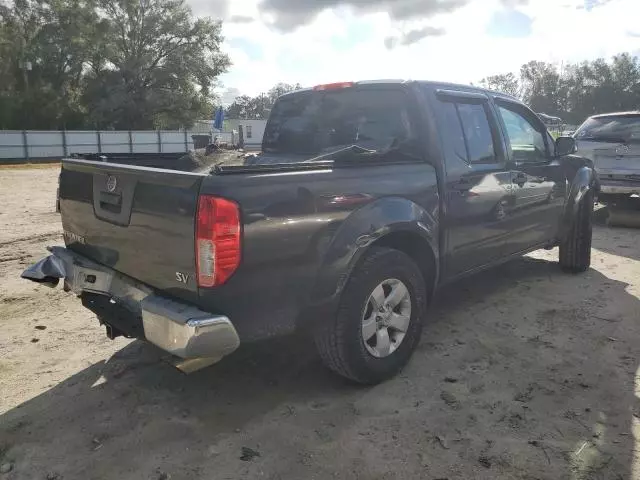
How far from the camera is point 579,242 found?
18.9 feet

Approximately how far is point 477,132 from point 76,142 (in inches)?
1189

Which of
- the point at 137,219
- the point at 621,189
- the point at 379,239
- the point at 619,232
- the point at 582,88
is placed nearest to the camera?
the point at 137,219

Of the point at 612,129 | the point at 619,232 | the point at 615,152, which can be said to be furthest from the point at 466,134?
the point at 612,129

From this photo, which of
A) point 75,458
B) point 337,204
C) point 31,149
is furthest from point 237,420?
point 31,149

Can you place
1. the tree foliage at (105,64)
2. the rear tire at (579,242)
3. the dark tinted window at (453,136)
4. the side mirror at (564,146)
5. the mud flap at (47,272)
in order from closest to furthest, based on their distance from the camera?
1. the mud flap at (47,272)
2. the dark tinted window at (453,136)
3. the side mirror at (564,146)
4. the rear tire at (579,242)
5. the tree foliage at (105,64)

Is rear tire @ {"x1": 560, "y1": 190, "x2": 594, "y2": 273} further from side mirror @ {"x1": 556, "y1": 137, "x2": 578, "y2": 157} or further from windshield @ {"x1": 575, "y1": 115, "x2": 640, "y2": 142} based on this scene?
windshield @ {"x1": 575, "y1": 115, "x2": 640, "y2": 142}

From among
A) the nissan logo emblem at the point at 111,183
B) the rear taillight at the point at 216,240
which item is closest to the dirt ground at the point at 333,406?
the rear taillight at the point at 216,240

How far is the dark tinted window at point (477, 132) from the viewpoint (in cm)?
410

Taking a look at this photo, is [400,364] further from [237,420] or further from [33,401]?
[33,401]

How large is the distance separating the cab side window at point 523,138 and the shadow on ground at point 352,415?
156cm

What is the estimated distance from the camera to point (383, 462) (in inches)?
105

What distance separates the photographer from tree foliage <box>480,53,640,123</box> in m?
72.9

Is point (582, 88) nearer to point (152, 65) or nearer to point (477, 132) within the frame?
point (152, 65)

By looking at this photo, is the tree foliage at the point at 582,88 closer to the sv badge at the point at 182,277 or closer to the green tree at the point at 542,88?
the green tree at the point at 542,88
